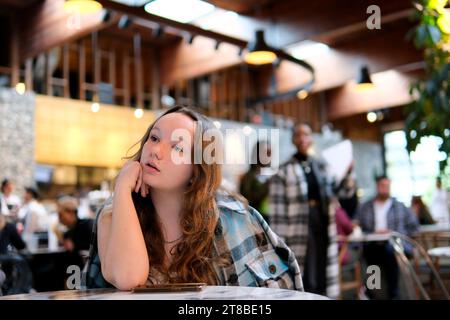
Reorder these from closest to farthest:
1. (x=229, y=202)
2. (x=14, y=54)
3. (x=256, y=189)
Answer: (x=229, y=202), (x=256, y=189), (x=14, y=54)

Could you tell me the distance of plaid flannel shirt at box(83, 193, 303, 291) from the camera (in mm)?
1312

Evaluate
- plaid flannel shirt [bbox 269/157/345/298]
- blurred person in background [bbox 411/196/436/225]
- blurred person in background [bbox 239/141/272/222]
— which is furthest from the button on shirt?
blurred person in background [bbox 411/196/436/225]

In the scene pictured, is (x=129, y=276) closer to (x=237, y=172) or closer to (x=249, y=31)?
(x=249, y=31)

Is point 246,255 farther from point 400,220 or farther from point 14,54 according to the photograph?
point 14,54

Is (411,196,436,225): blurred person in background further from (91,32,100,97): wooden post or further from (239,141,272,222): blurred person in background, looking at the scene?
(91,32,100,97): wooden post

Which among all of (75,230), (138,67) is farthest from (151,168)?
(138,67)

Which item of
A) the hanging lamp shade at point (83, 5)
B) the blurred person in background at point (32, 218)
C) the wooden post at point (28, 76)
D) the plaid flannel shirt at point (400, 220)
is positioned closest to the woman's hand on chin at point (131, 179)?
the hanging lamp shade at point (83, 5)

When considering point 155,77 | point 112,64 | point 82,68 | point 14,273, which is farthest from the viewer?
point 155,77

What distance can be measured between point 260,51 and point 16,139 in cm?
486

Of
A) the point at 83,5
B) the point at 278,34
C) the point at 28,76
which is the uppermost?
the point at 278,34

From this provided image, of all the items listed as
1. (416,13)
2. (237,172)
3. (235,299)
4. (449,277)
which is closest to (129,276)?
(235,299)

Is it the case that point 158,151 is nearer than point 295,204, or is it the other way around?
point 158,151

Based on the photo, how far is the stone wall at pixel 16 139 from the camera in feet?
28.3

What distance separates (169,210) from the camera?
4.56ft
